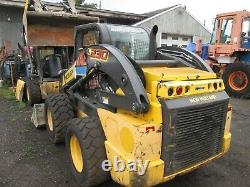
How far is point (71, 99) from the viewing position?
4.73m

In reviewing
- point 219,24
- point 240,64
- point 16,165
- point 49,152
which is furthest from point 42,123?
point 219,24

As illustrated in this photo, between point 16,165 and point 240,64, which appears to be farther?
point 240,64

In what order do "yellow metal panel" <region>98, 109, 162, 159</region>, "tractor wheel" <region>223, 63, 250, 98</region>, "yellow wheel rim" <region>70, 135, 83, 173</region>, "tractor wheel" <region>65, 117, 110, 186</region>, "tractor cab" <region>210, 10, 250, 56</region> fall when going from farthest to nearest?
"tractor cab" <region>210, 10, 250, 56</region> → "tractor wheel" <region>223, 63, 250, 98</region> → "yellow wheel rim" <region>70, 135, 83, 173</region> → "tractor wheel" <region>65, 117, 110, 186</region> → "yellow metal panel" <region>98, 109, 162, 159</region>

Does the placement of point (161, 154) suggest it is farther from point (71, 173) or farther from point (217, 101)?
point (71, 173)

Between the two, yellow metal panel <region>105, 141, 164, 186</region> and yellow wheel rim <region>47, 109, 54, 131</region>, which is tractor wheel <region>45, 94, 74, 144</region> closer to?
yellow wheel rim <region>47, 109, 54, 131</region>

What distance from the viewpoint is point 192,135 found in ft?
10.3

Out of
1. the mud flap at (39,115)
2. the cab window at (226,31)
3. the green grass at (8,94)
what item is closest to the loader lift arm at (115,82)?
the mud flap at (39,115)

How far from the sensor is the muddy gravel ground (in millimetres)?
3803

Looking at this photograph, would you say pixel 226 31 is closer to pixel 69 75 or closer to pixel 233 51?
pixel 233 51

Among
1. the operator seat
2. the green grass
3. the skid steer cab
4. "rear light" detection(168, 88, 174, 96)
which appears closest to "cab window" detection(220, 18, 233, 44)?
the operator seat

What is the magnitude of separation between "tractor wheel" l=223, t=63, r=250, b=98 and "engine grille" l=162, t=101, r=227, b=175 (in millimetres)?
6348

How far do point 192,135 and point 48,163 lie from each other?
218 centimetres

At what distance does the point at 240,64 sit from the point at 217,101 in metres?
6.64

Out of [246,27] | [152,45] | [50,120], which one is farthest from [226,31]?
[50,120]
